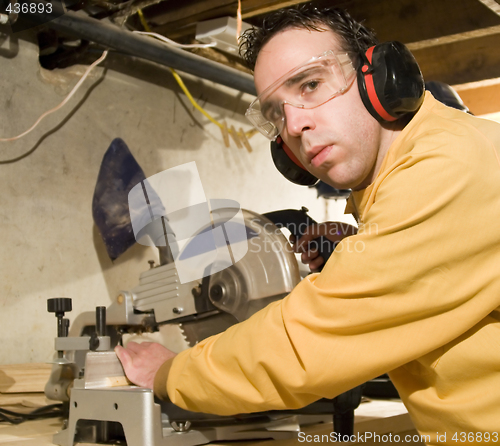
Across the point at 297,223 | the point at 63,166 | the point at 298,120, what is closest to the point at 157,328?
the point at 297,223

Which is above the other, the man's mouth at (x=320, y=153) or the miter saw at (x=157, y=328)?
the man's mouth at (x=320, y=153)

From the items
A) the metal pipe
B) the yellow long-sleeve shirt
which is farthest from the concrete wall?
the yellow long-sleeve shirt

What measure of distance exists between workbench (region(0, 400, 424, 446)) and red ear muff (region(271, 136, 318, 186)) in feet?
2.28

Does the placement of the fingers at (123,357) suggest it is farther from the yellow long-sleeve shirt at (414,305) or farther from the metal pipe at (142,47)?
the metal pipe at (142,47)

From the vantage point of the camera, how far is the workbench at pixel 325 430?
1.27 m

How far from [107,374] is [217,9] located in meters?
1.53

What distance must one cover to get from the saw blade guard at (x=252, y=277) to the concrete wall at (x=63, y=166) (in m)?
0.78

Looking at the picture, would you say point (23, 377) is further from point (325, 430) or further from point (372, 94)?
point (372, 94)

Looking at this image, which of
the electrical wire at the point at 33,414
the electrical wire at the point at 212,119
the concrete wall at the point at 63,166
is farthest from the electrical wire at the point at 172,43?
the electrical wire at the point at 33,414

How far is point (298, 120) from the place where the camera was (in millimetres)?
1211

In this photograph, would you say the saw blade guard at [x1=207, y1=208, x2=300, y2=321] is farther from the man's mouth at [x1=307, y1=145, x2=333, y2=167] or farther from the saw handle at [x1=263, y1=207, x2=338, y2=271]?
the man's mouth at [x1=307, y1=145, x2=333, y2=167]

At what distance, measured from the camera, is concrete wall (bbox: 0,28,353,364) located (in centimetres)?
191

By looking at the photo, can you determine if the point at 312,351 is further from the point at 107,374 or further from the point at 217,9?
the point at 217,9

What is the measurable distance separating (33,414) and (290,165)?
3.62 feet
